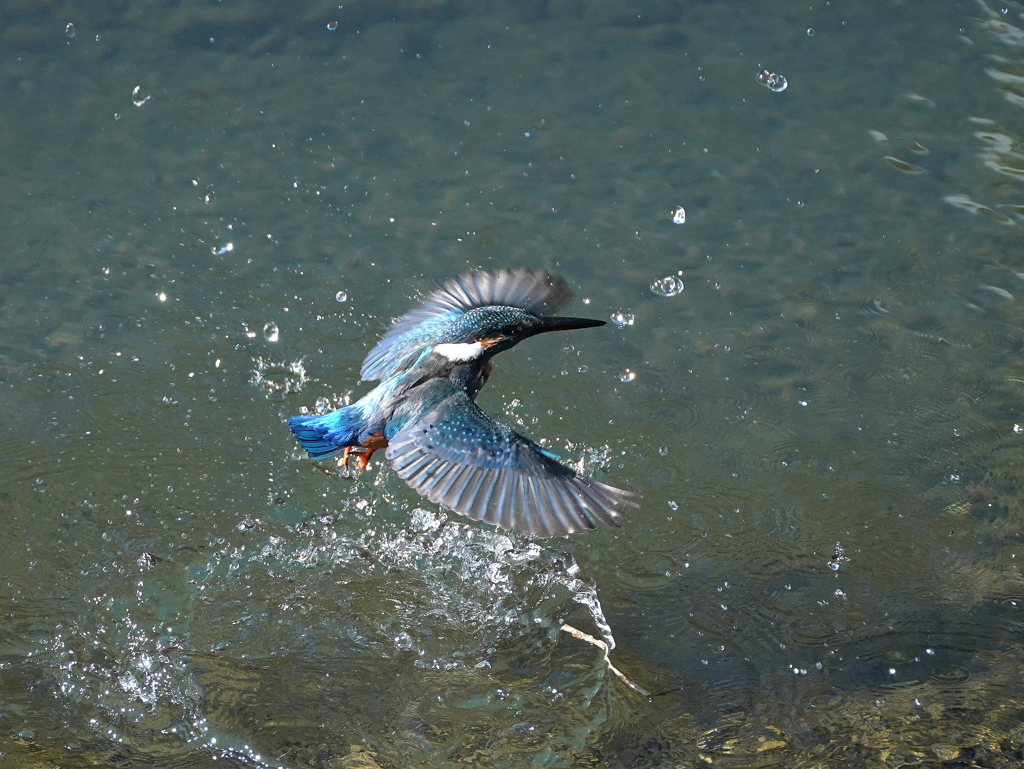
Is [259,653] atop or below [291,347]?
below

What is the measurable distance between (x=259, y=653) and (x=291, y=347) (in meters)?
1.88

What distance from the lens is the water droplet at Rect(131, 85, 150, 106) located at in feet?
22.0

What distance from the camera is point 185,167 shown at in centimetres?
637

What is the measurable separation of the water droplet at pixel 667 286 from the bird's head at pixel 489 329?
48.6 inches

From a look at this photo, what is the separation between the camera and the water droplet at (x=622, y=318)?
5.68 meters

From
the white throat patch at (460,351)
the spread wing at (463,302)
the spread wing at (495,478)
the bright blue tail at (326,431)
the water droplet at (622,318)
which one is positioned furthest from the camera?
the water droplet at (622,318)

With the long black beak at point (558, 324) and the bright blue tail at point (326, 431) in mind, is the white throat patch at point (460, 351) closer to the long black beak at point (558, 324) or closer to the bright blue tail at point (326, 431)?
the long black beak at point (558, 324)

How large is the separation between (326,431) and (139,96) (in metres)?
3.70

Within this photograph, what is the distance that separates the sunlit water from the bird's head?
1.99 feet

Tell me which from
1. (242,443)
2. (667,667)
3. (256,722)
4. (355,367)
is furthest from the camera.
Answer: (355,367)

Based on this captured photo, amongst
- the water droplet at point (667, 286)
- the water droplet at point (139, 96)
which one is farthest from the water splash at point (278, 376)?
the water droplet at point (139, 96)

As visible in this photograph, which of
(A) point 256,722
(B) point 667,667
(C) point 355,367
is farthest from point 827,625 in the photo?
(C) point 355,367

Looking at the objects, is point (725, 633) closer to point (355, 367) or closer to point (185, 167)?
point (355, 367)

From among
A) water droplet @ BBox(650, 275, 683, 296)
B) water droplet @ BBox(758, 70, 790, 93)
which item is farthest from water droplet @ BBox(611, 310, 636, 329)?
water droplet @ BBox(758, 70, 790, 93)
